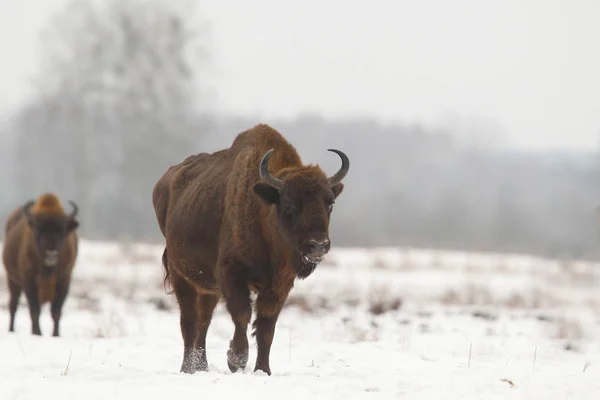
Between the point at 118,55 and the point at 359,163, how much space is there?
139ft

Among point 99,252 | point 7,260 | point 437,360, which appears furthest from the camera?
point 99,252

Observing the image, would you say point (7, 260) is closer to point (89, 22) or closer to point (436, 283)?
point (436, 283)

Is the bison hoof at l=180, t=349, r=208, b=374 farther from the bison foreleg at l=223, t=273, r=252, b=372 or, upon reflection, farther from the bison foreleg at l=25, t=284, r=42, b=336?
the bison foreleg at l=25, t=284, r=42, b=336

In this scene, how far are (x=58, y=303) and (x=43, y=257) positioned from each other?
2.53 ft

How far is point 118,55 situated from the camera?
40750mm

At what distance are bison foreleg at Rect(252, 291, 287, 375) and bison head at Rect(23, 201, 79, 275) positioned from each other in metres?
6.56

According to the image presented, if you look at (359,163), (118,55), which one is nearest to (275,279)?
(118,55)

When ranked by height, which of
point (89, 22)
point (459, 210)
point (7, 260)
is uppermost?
point (89, 22)

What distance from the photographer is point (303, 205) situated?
7137 mm

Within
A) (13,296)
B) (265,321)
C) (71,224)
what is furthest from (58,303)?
(265,321)

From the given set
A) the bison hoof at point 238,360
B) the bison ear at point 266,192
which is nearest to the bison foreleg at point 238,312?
the bison hoof at point 238,360

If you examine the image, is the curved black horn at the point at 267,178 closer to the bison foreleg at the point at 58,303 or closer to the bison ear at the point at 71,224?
the bison foreleg at the point at 58,303

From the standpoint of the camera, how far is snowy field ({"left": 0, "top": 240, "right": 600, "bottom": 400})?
22.0 ft

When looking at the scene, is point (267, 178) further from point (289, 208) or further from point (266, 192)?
point (289, 208)
